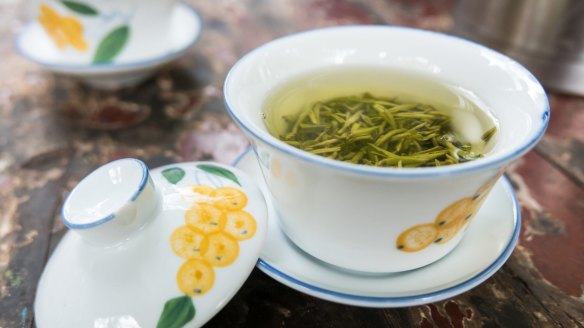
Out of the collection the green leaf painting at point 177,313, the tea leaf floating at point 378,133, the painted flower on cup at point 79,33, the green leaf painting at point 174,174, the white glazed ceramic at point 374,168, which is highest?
the white glazed ceramic at point 374,168

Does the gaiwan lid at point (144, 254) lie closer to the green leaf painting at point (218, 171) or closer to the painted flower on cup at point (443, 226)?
the green leaf painting at point (218, 171)

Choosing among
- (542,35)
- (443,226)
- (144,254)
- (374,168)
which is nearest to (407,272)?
(443,226)

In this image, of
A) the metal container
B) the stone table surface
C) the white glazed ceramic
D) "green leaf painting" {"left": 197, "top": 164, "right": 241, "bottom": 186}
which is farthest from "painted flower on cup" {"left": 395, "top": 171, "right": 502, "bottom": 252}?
the metal container

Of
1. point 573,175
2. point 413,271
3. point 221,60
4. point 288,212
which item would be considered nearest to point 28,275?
point 288,212

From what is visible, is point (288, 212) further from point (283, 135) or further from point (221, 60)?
point (221, 60)

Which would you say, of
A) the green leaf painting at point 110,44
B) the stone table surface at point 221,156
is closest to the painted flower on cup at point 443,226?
the stone table surface at point 221,156

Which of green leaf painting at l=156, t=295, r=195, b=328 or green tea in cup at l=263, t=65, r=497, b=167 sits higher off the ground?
green tea in cup at l=263, t=65, r=497, b=167

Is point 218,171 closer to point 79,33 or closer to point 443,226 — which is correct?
point 443,226

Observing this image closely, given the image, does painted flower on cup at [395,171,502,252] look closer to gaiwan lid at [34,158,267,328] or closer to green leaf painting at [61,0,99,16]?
gaiwan lid at [34,158,267,328]
